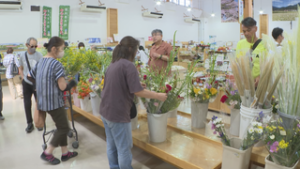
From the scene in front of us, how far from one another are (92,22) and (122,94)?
9.47 m

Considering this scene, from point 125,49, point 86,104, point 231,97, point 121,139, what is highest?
point 125,49

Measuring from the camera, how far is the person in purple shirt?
1960 mm

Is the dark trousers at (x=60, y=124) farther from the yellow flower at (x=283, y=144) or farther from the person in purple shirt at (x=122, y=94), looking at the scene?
the yellow flower at (x=283, y=144)

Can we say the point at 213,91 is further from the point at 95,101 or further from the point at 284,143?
the point at 95,101

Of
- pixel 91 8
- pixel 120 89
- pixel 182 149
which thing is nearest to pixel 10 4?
pixel 91 8

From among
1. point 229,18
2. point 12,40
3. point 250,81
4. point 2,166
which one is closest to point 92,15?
point 12,40

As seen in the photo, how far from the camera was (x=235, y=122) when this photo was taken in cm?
235

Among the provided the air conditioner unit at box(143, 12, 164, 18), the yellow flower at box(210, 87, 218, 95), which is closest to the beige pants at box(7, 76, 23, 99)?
the yellow flower at box(210, 87, 218, 95)

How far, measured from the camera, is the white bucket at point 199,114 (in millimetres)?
2596

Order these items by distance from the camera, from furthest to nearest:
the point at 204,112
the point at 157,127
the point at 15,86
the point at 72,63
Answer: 1. the point at 15,86
2. the point at 72,63
3. the point at 204,112
4. the point at 157,127

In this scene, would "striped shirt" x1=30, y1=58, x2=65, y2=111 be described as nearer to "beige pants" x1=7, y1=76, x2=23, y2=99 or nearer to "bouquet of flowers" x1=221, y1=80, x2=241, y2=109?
"bouquet of flowers" x1=221, y1=80, x2=241, y2=109

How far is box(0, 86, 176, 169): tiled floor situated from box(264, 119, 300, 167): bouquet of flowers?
133 cm

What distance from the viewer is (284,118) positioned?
5.31ft

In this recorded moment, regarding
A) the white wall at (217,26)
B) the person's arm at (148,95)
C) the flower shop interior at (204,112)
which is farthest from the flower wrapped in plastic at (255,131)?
the white wall at (217,26)
